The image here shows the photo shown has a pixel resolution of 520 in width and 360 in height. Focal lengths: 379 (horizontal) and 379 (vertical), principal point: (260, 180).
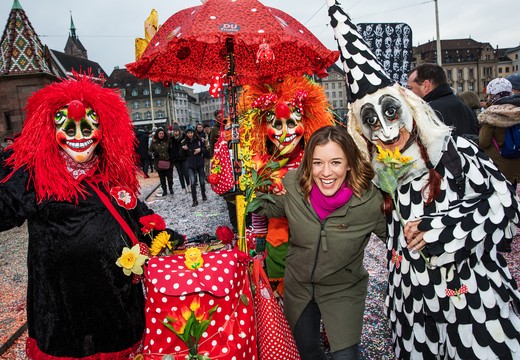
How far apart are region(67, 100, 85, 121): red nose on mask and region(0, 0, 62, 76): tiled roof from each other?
12723mm

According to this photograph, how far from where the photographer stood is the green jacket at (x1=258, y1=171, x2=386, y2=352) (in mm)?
1857

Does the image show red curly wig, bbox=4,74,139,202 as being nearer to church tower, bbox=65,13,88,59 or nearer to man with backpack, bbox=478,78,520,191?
man with backpack, bbox=478,78,520,191

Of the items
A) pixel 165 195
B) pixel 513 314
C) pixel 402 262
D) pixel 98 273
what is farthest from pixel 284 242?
pixel 165 195

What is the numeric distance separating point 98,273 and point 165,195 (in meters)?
7.89

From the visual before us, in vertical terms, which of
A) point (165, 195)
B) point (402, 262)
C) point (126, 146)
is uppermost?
Answer: point (126, 146)

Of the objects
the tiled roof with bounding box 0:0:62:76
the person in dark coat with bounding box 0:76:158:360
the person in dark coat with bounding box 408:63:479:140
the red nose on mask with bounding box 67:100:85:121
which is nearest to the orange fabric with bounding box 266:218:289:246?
the person in dark coat with bounding box 0:76:158:360

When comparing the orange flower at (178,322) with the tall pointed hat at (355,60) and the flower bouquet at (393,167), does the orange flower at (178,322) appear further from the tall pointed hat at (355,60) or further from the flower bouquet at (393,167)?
the tall pointed hat at (355,60)

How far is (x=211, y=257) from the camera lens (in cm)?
190

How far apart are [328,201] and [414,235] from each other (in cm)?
44

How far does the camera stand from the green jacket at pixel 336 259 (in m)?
1.86

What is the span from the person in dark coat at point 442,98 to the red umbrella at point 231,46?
1219 mm

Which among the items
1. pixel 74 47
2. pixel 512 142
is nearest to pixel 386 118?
pixel 512 142

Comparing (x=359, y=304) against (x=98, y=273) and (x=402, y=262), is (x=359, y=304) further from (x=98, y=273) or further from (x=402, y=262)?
(x=98, y=273)

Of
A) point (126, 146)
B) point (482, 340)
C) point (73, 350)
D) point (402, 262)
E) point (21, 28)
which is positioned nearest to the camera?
point (482, 340)
